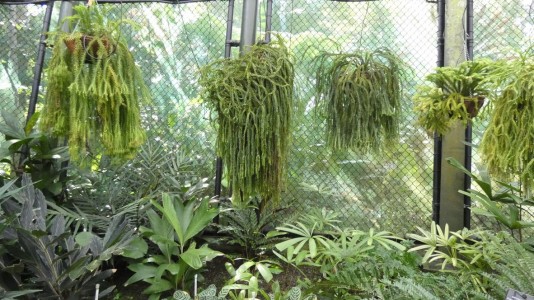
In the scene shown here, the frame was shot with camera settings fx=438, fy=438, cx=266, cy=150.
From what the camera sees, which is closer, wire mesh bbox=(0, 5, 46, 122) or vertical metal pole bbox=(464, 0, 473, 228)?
vertical metal pole bbox=(464, 0, 473, 228)

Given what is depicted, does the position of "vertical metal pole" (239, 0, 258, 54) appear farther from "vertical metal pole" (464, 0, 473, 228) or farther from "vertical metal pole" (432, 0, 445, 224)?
"vertical metal pole" (464, 0, 473, 228)

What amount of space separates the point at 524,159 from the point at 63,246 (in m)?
2.43

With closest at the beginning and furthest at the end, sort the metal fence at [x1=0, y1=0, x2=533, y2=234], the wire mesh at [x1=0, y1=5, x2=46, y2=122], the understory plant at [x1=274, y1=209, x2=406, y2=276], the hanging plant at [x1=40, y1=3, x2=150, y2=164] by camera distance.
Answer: the hanging plant at [x1=40, y1=3, x2=150, y2=164], the understory plant at [x1=274, y1=209, x2=406, y2=276], the metal fence at [x1=0, y1=0, x2=533, y2=234], the wire mesh at [x1=0, y1=5, x2=46, y2=122]

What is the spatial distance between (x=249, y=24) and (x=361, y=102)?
90 centimetres

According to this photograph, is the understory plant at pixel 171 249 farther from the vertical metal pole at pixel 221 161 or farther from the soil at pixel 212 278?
the vertical metal pole at pixel 221 161

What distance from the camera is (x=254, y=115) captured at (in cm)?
209

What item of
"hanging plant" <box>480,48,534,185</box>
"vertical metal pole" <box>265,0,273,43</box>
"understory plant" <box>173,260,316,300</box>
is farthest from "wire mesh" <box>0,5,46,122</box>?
"hanging plant" <box>480,48,534,185</box>

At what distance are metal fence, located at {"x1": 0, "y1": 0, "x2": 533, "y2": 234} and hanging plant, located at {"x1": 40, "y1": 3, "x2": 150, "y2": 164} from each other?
2.37 ft

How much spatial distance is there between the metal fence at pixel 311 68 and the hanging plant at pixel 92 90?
0.72 meters

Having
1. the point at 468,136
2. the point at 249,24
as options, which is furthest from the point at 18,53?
the point at 468,136

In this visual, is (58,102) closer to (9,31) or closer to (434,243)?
(9,31)

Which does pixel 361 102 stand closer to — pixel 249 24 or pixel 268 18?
pixel 249 24

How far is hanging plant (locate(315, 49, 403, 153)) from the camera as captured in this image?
2162 mm

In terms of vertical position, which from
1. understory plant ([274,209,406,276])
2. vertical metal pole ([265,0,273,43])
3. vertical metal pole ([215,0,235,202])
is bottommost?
understory plant ([274,209,406,276])
